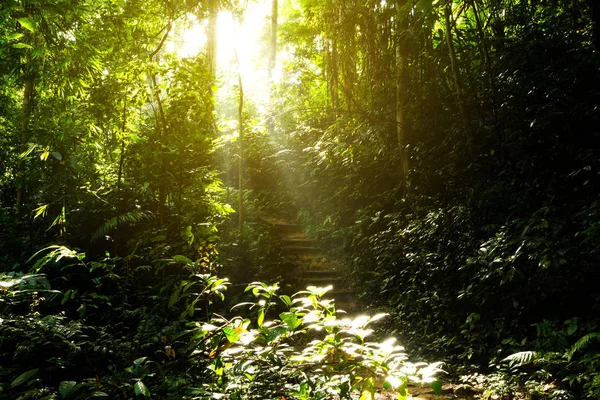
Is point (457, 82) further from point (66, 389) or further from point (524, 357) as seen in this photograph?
point (66, 389)

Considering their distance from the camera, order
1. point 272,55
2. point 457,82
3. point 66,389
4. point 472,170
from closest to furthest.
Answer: point 66,389, point 472,170, point 457,82, point 272,55

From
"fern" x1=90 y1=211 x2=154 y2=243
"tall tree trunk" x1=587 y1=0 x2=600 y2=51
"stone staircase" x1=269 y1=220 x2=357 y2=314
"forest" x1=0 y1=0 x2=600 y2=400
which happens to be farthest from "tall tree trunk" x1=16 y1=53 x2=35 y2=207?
"tall tree trunk" x1=587 y1=0 x2=600 y2=51

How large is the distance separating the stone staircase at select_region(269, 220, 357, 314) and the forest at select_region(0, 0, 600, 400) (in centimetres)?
6

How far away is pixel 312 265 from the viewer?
8422mm

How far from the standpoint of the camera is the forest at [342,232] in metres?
2.35

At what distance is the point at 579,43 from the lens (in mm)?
5074

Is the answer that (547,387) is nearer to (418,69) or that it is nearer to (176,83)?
(176,83)

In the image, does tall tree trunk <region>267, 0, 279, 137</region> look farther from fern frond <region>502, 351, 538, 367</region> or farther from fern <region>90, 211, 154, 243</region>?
fern frond <region>502, 351, 538, 367</region>

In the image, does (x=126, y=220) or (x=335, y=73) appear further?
(x=335, y=73)

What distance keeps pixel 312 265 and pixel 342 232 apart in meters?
1.06

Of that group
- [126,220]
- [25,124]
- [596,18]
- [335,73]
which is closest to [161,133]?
[126,220]

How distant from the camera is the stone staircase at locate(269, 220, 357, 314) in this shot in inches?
281

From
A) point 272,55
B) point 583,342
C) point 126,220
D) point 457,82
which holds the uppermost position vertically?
point 272,55

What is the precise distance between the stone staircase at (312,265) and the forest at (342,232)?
0.06 m
